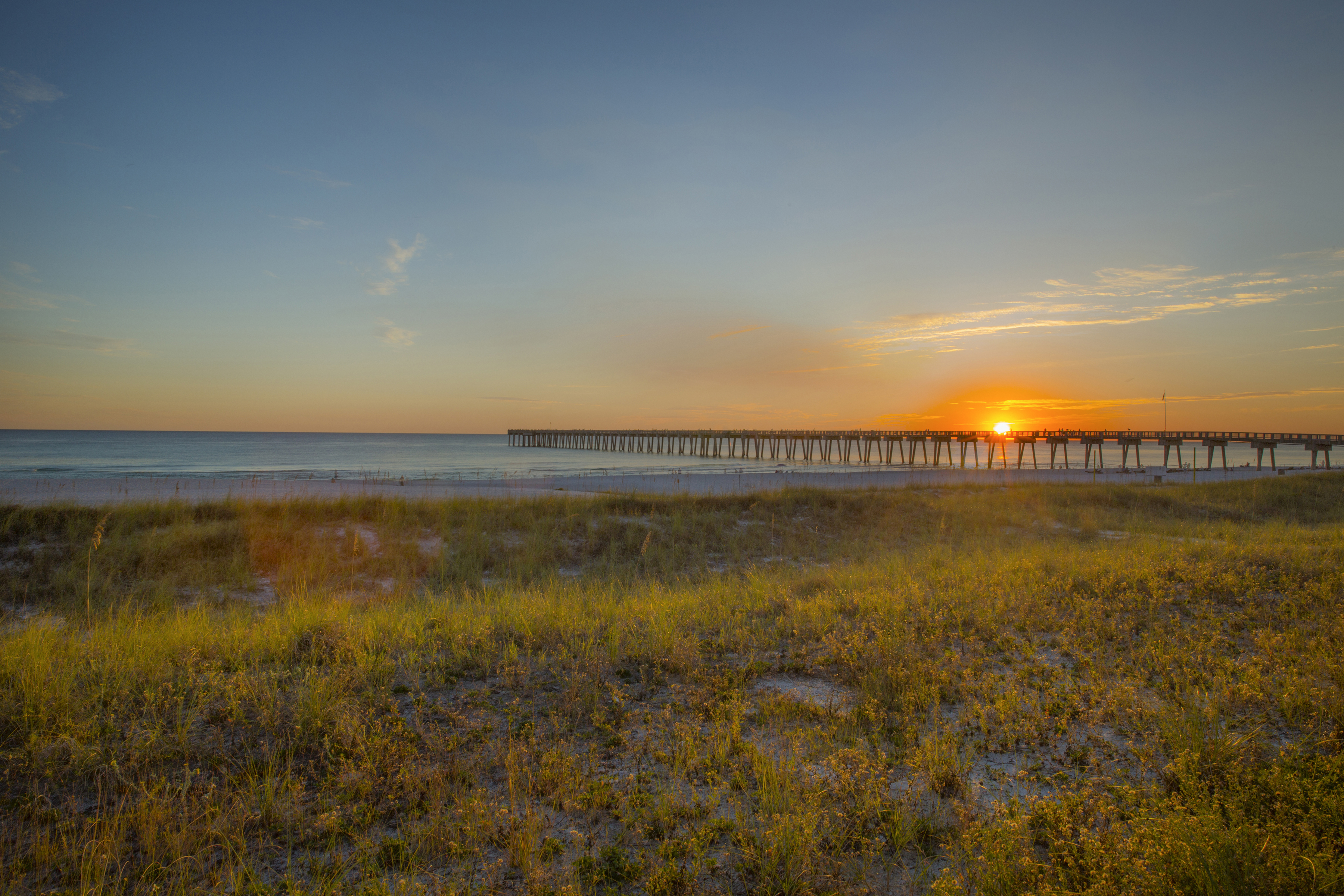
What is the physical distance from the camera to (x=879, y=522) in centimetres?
1870

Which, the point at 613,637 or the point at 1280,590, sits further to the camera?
the point at 1280,590

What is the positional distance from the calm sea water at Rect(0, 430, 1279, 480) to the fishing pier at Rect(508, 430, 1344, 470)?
13.4 feet

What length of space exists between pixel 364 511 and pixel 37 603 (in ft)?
20.9

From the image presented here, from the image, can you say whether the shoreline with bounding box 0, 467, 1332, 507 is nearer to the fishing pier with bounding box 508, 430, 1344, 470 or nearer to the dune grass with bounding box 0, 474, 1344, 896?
the dune grass with bounding box 0, 474, 1344, 896

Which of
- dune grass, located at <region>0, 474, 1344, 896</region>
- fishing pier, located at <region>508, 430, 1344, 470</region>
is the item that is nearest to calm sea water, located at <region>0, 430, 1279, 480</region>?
fishing pier, located at <region>508, 430, 1344, 470</region>

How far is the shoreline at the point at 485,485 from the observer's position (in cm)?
1912

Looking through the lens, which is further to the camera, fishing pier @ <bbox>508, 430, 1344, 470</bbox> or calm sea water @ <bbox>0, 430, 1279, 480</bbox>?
fishing pier @ <bbox>508, 430, 1344, 470</bbox>

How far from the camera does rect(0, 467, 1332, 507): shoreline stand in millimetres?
19125

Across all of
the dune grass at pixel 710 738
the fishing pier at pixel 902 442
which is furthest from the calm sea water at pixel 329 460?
the dune grass at pixel 710 738

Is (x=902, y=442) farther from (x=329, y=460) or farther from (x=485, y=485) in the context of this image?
(x=329, y=460)

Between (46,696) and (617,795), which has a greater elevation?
(46,696)

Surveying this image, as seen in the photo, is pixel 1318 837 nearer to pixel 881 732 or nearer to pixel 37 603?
pixel 881 732

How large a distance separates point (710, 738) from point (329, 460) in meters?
84.8

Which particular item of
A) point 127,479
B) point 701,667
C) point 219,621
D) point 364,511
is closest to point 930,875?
→ point 701,667
